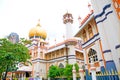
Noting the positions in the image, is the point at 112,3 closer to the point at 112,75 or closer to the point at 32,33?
the point at 112,75

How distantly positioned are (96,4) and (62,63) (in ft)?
56.3

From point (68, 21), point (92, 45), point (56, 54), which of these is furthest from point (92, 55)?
point (68, 21)

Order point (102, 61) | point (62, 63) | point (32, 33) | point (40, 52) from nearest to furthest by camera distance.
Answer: point (102, 61), point (62, 63), point (40, 52), point (32, 33)

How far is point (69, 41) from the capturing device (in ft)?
76.2

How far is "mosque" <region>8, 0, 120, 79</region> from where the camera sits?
7656 millimetres

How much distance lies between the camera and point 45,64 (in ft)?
90.9

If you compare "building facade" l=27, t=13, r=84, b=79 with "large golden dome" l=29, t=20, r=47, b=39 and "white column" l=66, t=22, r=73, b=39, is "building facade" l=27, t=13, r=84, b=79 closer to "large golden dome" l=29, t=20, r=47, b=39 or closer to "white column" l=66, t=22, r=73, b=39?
"white column" l=66, t=22, r=73, b=39

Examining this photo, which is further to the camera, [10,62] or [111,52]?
[10,62]

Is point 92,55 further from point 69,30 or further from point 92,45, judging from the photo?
point 69,30

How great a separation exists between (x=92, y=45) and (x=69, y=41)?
1091 cm

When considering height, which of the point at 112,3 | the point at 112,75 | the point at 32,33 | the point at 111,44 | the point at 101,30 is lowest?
the point at 112,75

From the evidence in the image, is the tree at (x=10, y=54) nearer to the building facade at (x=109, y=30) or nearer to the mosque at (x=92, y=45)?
the mosque at (x=92, y=45)

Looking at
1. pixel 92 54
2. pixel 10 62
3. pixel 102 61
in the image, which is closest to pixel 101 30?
pixel 102 61

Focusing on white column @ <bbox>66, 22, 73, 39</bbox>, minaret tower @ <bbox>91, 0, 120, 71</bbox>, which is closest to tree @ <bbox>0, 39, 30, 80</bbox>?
minaret tower @ <bbox>91, 0, 120, 71</bbox>
